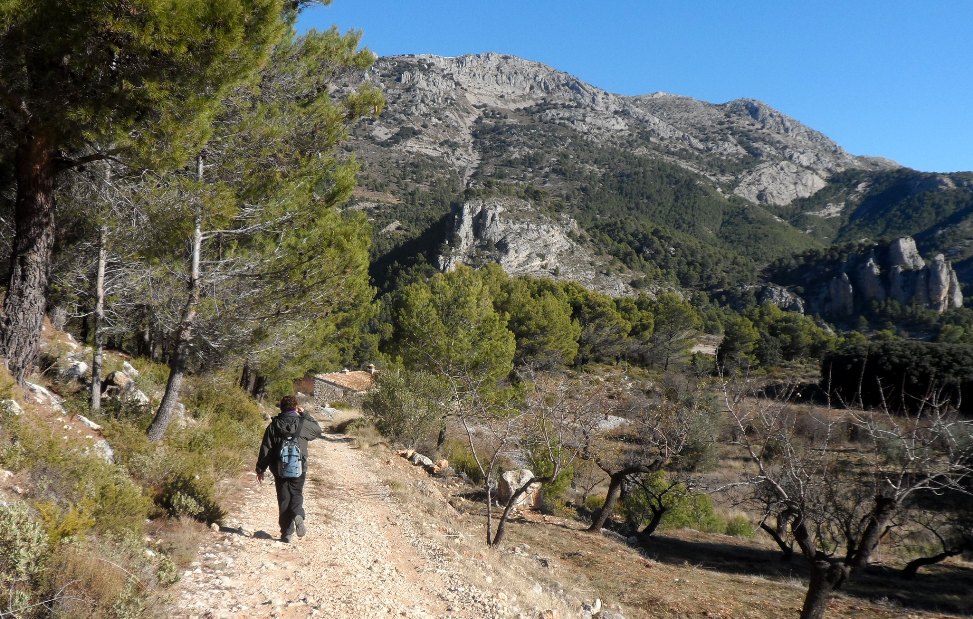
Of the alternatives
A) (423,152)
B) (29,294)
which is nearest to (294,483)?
(29,294)

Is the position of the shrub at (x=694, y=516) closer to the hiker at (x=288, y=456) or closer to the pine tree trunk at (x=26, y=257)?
the hiker at (x=288, y=456)

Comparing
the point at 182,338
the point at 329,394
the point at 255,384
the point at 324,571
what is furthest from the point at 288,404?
the point at 329,394

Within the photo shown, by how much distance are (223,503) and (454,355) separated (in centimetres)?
1415

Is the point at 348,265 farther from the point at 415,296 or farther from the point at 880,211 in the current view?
the point at 880,211

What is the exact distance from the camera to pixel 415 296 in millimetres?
23141

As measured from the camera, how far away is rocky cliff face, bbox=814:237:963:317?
7469cm

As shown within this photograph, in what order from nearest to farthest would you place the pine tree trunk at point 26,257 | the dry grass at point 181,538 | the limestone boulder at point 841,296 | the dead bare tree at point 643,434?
1. the dry grass at point 181,538
2. the pine tree trunk at point 26,257
3. the dead bare tree at point 643,434
4. the limestone boulder at point 841,296

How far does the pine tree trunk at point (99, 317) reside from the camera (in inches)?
279

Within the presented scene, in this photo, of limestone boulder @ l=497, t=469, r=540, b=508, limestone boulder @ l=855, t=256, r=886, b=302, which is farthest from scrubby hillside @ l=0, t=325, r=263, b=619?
limestone boulder @ l=855, t=256, r=886, b=302

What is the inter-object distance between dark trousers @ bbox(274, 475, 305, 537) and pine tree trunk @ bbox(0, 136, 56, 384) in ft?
9.98

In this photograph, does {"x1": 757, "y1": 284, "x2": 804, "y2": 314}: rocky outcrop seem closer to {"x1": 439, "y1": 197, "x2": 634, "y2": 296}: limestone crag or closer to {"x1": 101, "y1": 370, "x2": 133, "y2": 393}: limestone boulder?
{"x1": 439, "y1": 197, "x2": 634, "y2": 296}: limestone crag

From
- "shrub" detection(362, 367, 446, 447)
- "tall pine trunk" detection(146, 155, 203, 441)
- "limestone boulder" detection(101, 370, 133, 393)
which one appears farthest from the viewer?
"shrub" detection(362, 367, 446, 447)

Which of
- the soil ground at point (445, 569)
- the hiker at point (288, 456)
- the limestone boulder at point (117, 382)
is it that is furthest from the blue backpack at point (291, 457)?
the limestone boulder at point (117, 382)

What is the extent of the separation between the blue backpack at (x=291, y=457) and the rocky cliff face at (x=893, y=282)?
94199mm
